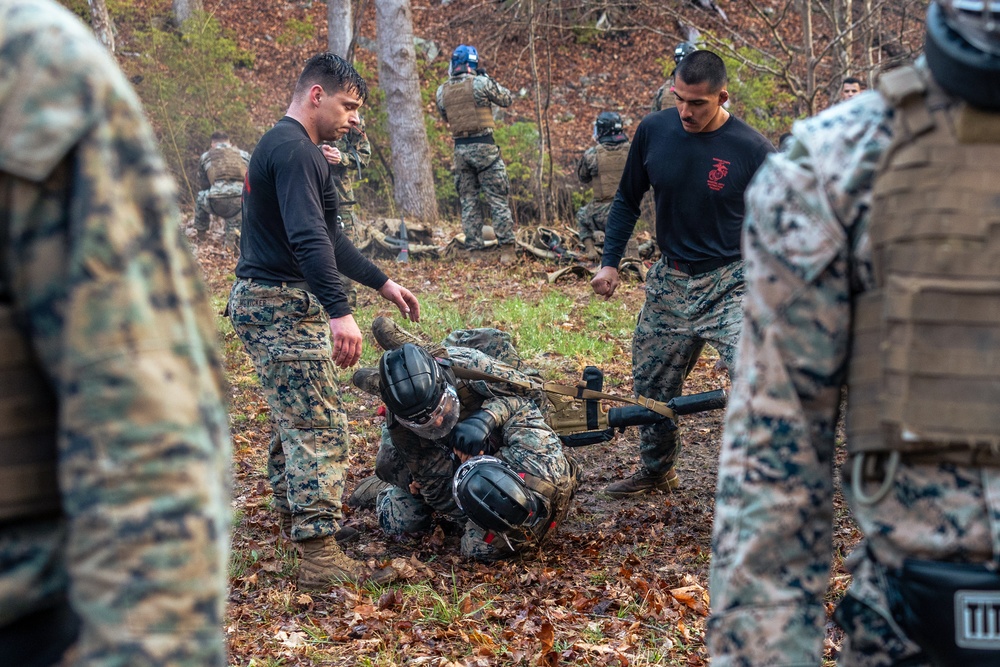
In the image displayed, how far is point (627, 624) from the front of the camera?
4.54m

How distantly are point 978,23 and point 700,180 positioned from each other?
→ 4.06m

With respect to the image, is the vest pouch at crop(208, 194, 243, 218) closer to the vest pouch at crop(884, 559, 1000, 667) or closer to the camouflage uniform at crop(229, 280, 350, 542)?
the camouflage uniform at crop(229, 280, 350, 542)

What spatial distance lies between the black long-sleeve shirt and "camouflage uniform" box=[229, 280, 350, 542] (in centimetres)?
13

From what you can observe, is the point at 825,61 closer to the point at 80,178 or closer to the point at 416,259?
the point at 416,259

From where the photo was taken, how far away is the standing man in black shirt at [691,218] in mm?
5609

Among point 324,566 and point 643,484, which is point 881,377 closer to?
point 324,566

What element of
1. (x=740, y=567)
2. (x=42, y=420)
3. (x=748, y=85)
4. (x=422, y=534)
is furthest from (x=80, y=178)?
(x=748, y=85)

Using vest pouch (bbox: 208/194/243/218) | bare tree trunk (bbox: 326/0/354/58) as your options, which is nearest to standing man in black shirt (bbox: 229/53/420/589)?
vest pouch (bbox: 208/194/243/218)

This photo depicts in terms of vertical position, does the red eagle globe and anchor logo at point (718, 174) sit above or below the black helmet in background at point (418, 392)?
above

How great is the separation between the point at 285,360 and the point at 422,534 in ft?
4.87

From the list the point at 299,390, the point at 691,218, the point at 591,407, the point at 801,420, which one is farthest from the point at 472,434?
the point at 801,420

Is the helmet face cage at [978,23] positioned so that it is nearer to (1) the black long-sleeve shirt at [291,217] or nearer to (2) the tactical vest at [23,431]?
(2) the tactical vest at [23,431]

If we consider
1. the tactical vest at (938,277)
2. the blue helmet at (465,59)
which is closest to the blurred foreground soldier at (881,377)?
the tactical vest at (938,277)

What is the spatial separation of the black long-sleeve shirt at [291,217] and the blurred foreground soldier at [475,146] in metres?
7.65
